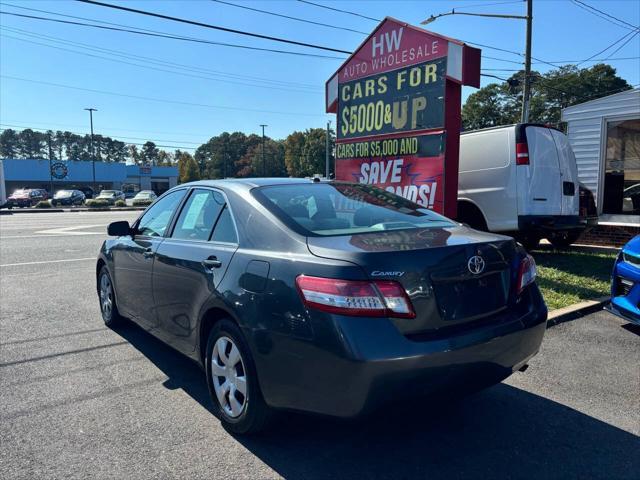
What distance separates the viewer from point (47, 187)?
67.8 meters

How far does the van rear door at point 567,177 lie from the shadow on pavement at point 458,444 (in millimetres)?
5352

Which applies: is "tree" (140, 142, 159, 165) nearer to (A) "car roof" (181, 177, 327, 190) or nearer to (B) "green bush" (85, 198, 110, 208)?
(B) "green bush" (85, 198, 110, 208)

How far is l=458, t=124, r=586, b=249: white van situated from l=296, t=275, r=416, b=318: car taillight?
5871 mm

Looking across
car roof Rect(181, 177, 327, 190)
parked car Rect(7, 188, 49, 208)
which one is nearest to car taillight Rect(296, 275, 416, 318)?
car roof Rect(181, 177, 327, 190)

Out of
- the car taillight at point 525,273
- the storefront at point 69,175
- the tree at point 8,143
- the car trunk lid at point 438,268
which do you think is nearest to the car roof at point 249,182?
the car trunk lid at point 438,268

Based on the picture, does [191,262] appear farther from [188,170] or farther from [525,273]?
[188,170]

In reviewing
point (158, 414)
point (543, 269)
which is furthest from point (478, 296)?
point (543, 269)

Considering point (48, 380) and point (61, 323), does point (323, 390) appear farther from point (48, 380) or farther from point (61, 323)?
point (61, 323)

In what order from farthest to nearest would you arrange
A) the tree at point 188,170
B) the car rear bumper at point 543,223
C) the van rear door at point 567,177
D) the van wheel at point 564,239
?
the tree at point 188,170, the van wheel at point 564,239, the van rear door at point 567,177, the car rear bumper at point 543,223

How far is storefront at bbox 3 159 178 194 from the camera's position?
Answer: 205 ft

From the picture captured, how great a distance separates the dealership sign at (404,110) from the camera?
22.7 feet

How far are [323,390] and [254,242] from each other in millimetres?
994

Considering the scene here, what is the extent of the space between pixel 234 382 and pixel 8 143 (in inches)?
6098

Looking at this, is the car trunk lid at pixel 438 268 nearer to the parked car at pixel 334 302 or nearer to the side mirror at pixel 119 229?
the parked car at pixel 334 302
